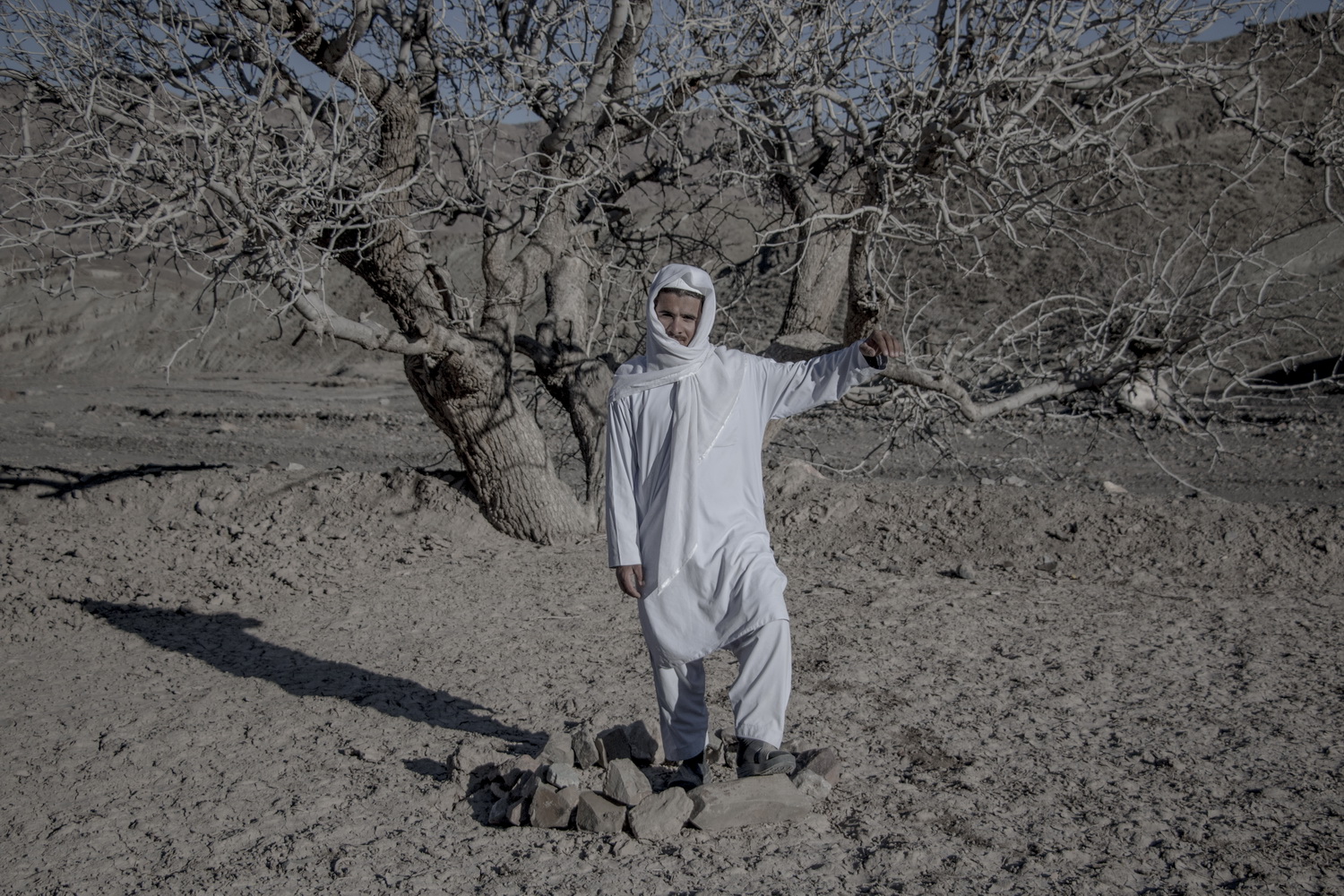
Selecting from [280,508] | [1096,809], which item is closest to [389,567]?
[280,508]

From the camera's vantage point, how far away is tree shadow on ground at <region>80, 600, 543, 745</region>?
367 cm

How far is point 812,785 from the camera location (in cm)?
285

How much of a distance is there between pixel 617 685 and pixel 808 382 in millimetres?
1604

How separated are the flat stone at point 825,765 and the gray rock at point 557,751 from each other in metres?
0.68

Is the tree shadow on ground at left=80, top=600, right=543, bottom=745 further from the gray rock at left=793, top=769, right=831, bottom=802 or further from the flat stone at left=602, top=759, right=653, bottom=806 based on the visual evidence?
the gray rock at left=793, top=769, right=831, bottom=802

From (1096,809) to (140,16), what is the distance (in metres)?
5.04

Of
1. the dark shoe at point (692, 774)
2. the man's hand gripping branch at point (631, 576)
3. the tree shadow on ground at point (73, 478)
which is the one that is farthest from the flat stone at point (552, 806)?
the tree shadow on ground at point (73, 478)

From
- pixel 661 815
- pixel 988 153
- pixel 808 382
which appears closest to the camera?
pixel 661 815

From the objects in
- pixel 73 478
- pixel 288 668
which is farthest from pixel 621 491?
pixel 73 478

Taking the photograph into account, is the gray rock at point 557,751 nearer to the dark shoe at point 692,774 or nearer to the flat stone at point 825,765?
the dark shoe at point 692,774

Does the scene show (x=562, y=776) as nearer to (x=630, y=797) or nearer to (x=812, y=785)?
(x=630, y=797)

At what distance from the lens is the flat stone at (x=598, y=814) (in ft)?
8.89

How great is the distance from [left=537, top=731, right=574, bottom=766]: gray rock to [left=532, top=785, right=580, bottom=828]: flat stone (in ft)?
0.73

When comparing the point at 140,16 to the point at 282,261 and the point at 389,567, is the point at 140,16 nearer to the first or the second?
the point at 282,261
